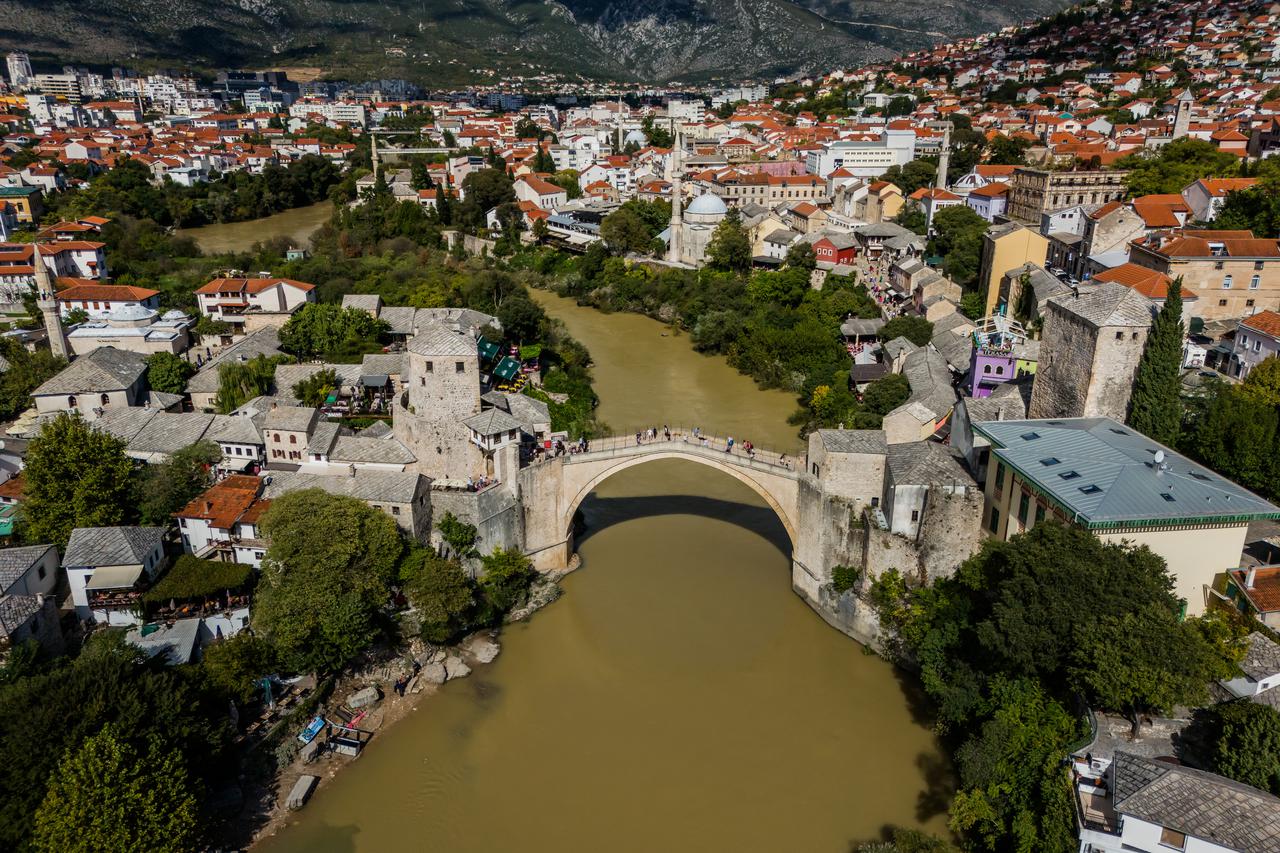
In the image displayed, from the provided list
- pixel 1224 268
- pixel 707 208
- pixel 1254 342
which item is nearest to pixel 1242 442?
pixel 1254 342

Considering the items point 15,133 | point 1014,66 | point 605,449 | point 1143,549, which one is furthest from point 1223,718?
point 15,133

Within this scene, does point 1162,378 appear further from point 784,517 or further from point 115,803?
point 115,803

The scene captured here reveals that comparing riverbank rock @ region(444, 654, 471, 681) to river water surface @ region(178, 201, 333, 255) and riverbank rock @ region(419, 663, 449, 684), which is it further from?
river water surface @ region(178, 201, 333, 255)

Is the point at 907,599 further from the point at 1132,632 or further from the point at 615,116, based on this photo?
the point at 615,116

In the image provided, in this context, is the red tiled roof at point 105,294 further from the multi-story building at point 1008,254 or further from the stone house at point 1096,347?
the stone house at point 1096,347

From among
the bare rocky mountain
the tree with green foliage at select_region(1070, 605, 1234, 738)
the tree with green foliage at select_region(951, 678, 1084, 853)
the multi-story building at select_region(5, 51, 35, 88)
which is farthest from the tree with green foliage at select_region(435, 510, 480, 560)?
the bare rocky mountain

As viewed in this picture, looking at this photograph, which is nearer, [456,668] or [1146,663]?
[1146,663]
